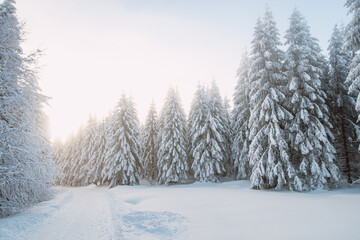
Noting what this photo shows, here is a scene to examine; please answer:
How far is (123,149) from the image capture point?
95.3ft

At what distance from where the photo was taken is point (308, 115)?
56.1ft

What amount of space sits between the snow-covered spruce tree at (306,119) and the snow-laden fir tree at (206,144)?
1104 cm


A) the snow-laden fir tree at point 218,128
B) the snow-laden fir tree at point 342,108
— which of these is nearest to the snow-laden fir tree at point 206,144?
the snow-laden fir tree at point 218,128

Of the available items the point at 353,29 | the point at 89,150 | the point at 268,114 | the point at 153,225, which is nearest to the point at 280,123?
the point at 268,114

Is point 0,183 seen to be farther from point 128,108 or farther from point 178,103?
point 178,103

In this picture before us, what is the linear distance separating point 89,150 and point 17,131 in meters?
33.4

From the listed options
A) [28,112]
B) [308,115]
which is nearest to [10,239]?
[28,112]

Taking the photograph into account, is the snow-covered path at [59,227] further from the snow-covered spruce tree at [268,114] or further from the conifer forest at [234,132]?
the snow-covered spruce tree at [268,114]

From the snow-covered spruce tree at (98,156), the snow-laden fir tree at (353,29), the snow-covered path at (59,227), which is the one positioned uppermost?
the snow-laden fir tree at (353,29)

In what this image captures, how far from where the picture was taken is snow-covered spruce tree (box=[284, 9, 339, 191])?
1620 cm

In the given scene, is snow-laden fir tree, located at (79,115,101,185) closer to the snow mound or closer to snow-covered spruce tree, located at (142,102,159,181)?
snow-covered spruce tree, located at (142,102,159,181)

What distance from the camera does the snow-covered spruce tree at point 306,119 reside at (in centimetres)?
1620

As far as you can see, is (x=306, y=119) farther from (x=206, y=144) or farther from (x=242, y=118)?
(x=206, y=144)

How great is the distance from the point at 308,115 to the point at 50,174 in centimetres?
1959
